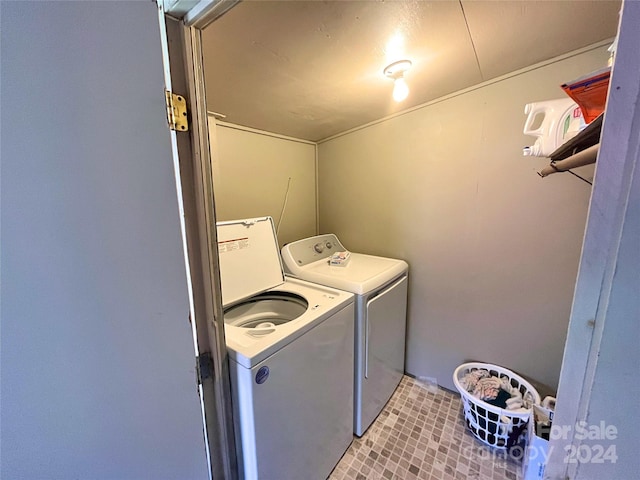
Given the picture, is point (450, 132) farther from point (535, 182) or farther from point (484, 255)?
point (484, 255)

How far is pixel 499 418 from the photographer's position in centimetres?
146

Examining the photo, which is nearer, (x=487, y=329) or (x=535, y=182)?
(x=535, y=182)

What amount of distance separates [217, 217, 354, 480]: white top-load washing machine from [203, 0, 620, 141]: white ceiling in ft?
2.81

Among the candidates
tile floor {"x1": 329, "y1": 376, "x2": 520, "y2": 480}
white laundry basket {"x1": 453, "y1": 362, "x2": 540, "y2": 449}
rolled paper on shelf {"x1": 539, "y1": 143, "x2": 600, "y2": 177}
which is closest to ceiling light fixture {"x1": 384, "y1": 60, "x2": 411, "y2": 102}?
rolled paper on shelf {"x1": 539, "y1": 143, "x2": 600, "y2": 177}

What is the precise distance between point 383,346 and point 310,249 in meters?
0.94

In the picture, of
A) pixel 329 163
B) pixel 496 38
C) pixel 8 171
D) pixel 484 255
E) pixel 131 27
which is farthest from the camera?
pixel 329 163

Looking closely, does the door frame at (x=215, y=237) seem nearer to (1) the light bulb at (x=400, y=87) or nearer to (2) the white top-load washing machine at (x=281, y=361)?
(2) the white top-load washing machine at (x=281, y=361)

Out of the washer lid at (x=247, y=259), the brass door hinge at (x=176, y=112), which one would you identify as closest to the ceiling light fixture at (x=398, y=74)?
the brass door hinge at (x=176, y=112)

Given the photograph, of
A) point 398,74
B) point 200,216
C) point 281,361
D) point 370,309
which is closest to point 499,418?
point 370,309

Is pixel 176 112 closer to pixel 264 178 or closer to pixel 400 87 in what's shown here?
pixel 400 87

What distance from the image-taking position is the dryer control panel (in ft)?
6.29

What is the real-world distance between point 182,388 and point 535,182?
6.63ft

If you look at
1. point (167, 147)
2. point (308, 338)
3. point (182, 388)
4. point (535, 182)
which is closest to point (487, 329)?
point (535, 182)

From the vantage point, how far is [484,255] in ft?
5.48
